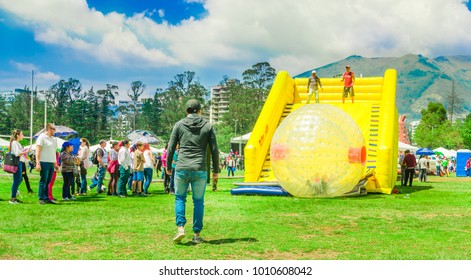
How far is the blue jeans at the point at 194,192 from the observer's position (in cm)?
688

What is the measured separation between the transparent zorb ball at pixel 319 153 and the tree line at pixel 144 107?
68504mm

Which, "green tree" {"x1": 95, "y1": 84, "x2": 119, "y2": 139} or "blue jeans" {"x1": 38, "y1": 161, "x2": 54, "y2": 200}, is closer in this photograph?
Answer: "blue jeans" {"x1": 38, "y1": 161, "x2": 54, "y2": 200}

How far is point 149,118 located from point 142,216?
287ft

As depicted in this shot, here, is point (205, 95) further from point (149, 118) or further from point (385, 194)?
point (385, 194)

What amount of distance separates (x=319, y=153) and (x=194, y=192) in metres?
5.10

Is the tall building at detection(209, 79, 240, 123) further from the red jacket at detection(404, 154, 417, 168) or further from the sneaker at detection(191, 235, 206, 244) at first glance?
the sneaker at detection(191, 235, 206, 244)

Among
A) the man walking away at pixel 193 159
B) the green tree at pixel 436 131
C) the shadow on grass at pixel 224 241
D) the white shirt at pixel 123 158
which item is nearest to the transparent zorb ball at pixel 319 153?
the white shirt at pixel 123 158

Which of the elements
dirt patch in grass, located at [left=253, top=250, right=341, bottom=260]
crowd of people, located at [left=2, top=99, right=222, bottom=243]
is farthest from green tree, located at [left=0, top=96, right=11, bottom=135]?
dirt patch in grass, located at [left=253, top=250, right=341, bottom=260]

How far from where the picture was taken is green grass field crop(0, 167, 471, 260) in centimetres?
613

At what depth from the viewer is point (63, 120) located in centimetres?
8769

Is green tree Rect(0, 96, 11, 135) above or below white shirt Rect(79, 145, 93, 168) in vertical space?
above

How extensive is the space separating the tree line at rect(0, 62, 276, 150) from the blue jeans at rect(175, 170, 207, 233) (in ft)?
241

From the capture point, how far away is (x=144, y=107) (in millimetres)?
97938

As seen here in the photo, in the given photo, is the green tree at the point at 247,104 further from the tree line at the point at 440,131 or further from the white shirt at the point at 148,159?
the white shirt at the point at 148,159
